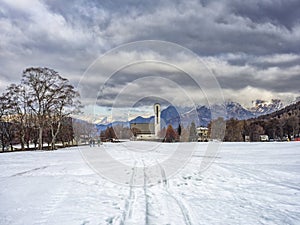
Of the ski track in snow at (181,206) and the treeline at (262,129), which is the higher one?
the treeline at (262,129)

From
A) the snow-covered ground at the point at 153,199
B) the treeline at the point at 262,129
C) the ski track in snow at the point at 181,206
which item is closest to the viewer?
the ski track in snow at the point at 181,206

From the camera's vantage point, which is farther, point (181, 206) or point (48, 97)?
point (48, 97)

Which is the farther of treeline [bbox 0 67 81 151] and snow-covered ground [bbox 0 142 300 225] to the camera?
treeline [bbox 0 67 81 151]

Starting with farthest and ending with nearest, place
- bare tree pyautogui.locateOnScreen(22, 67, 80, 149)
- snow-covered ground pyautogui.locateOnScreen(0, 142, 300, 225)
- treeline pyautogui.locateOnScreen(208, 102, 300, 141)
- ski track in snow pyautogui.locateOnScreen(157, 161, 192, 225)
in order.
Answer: treeline pyautogui.locateOnScreen(208, 102, 300, 141) < bare tree pyautogui.locateOnScreen(22, 67, 80, 149) < snow-covered ground pyautogui.locateOnScreen(0, 142, 300, 225) < ski track in snow pyautogui.locateOnScreen(157, 161, 192, 225)

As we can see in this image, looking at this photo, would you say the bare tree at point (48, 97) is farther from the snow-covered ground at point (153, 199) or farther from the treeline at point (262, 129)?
the treeline at point (262, 129)

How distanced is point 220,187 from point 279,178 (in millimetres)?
3099

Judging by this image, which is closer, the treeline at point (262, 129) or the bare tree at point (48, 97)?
the bare tree at point (48, 97)

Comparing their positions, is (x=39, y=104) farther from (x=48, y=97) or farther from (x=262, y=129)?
(x=262, y=129)

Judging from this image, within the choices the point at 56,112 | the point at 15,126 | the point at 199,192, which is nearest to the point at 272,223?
the point at 199,192

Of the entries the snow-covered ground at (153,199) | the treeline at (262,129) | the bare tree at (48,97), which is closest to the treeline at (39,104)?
the bare tree at (48,97)

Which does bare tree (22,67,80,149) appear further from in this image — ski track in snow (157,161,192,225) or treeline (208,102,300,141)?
treeline (208,102,300,141)

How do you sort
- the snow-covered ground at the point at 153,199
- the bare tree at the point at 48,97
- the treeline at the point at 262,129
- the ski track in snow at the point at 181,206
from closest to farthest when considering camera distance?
the ski track in snow at the point at 181,206
the snow-covered ground at the point at 153,199
the bare tree at the point at 48,97
the treeline at the point at 262,129

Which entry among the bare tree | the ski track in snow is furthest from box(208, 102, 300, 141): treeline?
the ski track in snow

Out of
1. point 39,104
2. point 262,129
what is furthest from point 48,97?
point 262,129
